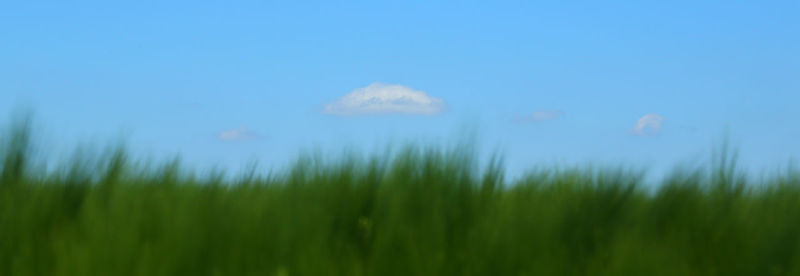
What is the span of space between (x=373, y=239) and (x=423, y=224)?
22 centimetres

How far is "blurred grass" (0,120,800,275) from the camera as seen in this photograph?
2.77 m

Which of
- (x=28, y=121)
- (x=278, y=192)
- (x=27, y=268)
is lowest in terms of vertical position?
(x=27, y=268)

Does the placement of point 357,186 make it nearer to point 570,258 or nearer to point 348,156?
point 348,156

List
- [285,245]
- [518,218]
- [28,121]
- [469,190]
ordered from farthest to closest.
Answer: [28,121], [469,190], [518,218], [285,245]

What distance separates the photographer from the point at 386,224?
3012 mm

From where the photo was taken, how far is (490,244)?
9.30 ft

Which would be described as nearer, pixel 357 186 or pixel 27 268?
pixel 27 268

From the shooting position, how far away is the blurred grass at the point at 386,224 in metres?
2.77

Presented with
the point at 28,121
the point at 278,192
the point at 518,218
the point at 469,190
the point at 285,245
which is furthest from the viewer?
the point at 28,121

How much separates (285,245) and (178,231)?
38 centimetres

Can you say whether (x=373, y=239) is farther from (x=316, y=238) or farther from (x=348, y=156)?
(x=348, y=156)

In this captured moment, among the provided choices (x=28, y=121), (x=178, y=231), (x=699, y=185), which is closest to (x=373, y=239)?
(x=178, y=231)

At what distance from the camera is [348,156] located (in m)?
3.61

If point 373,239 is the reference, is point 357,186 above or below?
above
